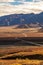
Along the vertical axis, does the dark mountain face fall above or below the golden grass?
below

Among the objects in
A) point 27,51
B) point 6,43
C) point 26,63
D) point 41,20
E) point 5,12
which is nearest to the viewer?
point 26,63

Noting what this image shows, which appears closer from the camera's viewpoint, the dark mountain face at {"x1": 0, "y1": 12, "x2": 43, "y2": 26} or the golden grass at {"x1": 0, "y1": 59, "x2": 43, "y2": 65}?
the golden grass at {"x1": 0, "y1": 59, "x2": 43, "y2": 65}

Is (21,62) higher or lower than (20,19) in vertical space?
higher

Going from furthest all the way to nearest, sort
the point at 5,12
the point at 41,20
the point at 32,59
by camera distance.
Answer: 1. the point at 5,12
2. the point at 41,20
3. the point at 32,59

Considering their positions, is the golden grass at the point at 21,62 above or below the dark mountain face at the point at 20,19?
above

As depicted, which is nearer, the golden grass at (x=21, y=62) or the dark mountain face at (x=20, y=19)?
the golden grass at (x=21, y=62)

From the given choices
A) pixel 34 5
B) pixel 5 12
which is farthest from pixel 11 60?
pixel 34 5

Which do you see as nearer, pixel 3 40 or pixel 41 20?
pixel 3 40

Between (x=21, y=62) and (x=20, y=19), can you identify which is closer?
(x=21, y=62)

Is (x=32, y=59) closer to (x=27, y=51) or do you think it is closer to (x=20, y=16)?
(x=27, y=51)

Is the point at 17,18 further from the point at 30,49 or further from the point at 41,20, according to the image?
the point at 30,49
